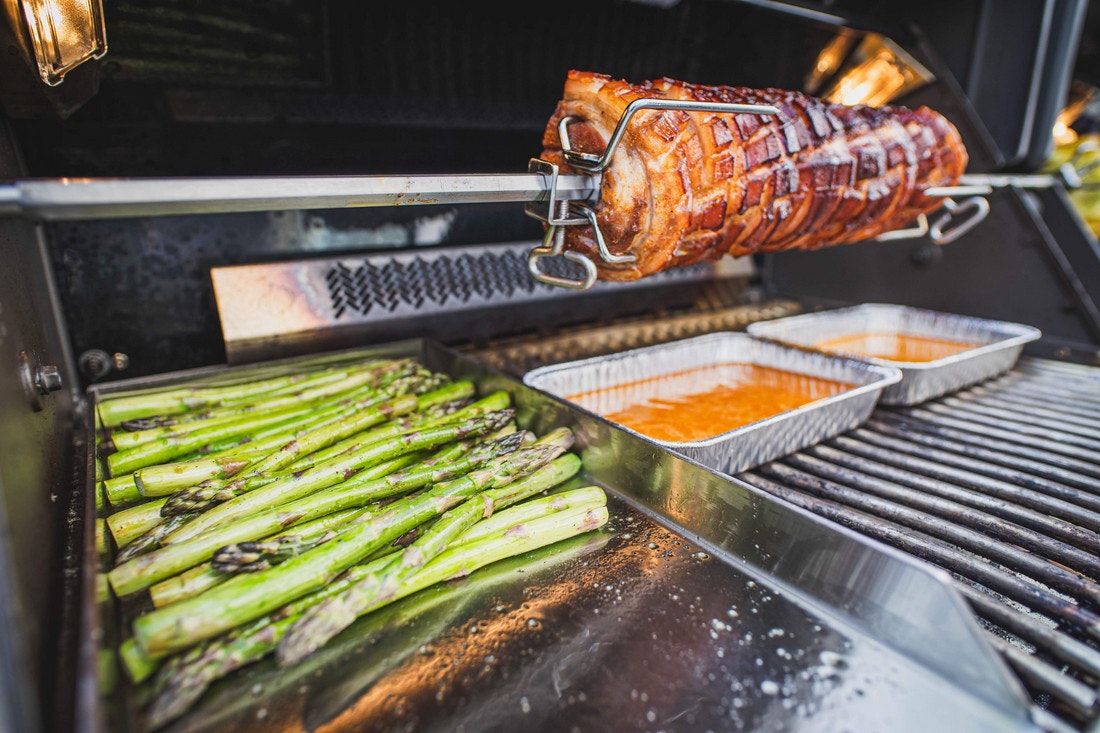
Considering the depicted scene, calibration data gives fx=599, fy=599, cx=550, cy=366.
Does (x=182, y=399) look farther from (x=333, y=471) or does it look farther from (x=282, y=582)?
(x=282, y=582)

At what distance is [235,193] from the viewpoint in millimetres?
1294

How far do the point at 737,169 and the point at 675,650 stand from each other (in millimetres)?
1697

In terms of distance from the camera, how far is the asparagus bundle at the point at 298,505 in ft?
4.33

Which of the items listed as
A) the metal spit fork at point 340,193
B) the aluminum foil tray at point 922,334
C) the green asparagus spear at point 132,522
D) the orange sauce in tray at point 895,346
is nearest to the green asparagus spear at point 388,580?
the green asparagus spear at point 132,522

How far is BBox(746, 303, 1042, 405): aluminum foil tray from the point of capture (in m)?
2.80

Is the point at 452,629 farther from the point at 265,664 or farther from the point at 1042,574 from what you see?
the point at 1042,574

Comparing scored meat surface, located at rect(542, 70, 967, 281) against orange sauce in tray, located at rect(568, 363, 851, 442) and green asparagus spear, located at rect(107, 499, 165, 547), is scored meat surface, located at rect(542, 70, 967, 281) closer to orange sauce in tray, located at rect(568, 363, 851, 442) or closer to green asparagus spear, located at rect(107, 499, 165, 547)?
orange sauce in tray, located at rect(568, 363, 851, 442)

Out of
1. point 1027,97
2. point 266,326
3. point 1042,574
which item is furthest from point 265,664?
point 1027,97

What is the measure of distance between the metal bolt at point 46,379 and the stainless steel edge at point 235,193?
2.31 ft

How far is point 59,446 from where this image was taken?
186 cm

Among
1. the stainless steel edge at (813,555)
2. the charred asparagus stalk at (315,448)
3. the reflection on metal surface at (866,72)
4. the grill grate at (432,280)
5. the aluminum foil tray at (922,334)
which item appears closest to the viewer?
the stainless steel edge at (813,555)

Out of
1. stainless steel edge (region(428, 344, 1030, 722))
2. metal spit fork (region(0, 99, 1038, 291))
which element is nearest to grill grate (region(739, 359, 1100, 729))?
stainless steel edge (region(428, 344, 1030, 722))

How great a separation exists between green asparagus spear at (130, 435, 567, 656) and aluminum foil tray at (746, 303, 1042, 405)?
2.12 metres

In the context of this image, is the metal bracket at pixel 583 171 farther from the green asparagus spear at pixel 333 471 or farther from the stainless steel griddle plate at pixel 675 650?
the stainless steel griddle plate at pixel 675 650
